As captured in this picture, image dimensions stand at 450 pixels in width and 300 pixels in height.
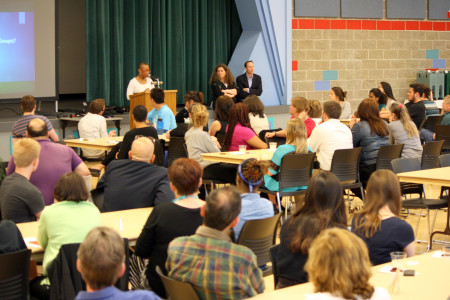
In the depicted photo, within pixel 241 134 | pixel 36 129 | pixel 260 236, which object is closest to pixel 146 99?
pixel 241 134

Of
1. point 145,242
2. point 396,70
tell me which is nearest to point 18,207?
point 145,242

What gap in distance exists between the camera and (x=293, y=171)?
6992 millimetres

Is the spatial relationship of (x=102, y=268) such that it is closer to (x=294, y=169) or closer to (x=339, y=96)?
(x=294, y=169)

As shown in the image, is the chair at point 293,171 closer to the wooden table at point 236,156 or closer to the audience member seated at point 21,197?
the wooden table at point 236,156

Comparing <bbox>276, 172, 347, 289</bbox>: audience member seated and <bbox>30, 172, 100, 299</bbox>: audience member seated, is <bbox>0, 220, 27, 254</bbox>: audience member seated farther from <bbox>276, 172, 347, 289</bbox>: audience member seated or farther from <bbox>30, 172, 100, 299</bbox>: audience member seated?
<bbox>276, 172, 347, 289</bbox>: audience member seated

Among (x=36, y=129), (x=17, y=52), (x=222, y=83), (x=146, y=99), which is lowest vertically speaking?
(x=36, y=129)

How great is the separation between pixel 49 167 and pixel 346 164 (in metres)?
3.20

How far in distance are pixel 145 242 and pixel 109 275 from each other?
128 centimetres

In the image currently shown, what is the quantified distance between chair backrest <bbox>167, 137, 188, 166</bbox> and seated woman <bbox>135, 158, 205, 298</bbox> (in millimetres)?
4032

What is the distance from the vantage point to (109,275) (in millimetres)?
2672

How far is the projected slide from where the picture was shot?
37.8 feet

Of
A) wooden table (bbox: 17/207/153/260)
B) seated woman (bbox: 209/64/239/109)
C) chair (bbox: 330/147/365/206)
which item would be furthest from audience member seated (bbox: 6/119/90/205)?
seated woman (bbox: 209/64/239/109)

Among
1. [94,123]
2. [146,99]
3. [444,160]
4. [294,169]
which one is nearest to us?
[294,169]

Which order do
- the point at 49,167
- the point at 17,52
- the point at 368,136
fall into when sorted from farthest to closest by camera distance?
the point at 17,52 < the point at 368,136 < the point at 49,167
